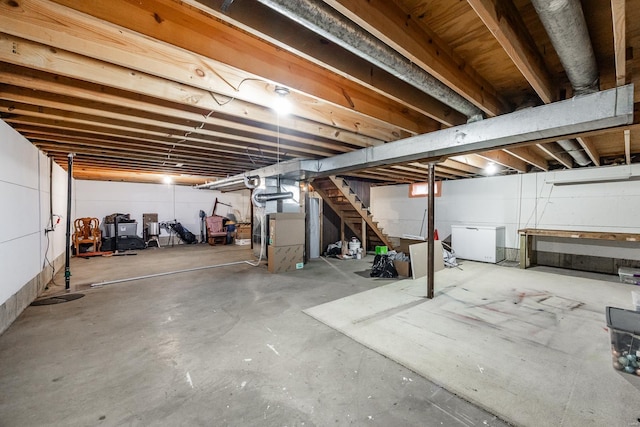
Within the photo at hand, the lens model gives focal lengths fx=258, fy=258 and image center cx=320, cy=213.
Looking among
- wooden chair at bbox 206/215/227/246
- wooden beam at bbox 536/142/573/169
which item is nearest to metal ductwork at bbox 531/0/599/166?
A: wooden beam at bbox 536/142/573/169

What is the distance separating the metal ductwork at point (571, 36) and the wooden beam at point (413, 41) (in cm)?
51

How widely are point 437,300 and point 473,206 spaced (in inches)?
157

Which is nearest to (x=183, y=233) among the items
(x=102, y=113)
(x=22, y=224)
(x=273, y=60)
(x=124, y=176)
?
(x=124, y=176)

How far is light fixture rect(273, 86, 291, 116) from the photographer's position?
211cm

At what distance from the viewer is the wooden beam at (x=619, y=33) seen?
1028 mm

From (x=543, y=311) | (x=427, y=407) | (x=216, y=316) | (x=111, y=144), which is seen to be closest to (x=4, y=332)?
(x=216, y=316)

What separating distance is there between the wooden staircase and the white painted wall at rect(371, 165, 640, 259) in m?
1.62

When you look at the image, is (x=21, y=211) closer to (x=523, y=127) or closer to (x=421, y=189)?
(x=523, y=127)

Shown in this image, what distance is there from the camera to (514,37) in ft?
4.36

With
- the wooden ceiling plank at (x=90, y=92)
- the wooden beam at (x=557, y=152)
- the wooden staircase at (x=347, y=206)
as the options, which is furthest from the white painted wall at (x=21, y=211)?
the wooden beam at (x=557, y=152)

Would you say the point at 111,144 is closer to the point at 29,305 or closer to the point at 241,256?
the point at 29,305

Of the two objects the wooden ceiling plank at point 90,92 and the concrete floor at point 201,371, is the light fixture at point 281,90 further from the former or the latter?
the concrete floor at point 201,371

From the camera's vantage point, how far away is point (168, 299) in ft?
11.2

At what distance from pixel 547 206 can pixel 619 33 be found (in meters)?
5.42
